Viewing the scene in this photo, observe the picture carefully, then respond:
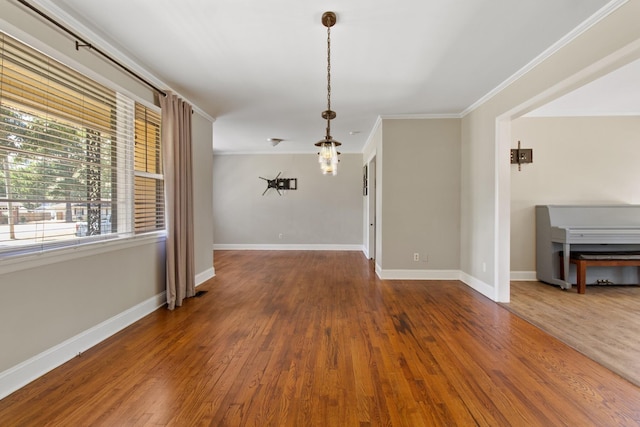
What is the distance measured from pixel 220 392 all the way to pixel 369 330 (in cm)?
141

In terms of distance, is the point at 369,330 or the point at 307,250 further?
the point at 307,250

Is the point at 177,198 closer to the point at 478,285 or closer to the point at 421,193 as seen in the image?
the point at 421,193

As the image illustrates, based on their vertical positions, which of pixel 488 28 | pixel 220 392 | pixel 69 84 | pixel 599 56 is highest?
pixel 488 28

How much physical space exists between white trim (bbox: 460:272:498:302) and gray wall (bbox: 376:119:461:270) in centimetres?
23

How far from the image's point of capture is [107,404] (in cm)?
170

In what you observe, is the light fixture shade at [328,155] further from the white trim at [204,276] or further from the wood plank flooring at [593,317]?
the white trim at [204,276]

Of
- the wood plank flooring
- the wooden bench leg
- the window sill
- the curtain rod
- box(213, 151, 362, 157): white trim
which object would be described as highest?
box(213, 151, 362, 157): white trim

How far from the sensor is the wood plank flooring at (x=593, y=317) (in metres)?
2.25

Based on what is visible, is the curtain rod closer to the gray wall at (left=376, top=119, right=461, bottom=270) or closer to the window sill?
the window sill

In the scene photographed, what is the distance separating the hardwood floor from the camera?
161 centimetres

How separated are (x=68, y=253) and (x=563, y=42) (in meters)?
4.34

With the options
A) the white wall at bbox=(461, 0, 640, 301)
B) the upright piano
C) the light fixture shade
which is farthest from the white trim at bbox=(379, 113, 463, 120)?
the light fixture shade

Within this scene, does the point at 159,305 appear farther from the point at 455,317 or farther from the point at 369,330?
the point at 455,317

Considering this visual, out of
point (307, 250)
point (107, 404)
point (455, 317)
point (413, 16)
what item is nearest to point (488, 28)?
point (413, 16)
